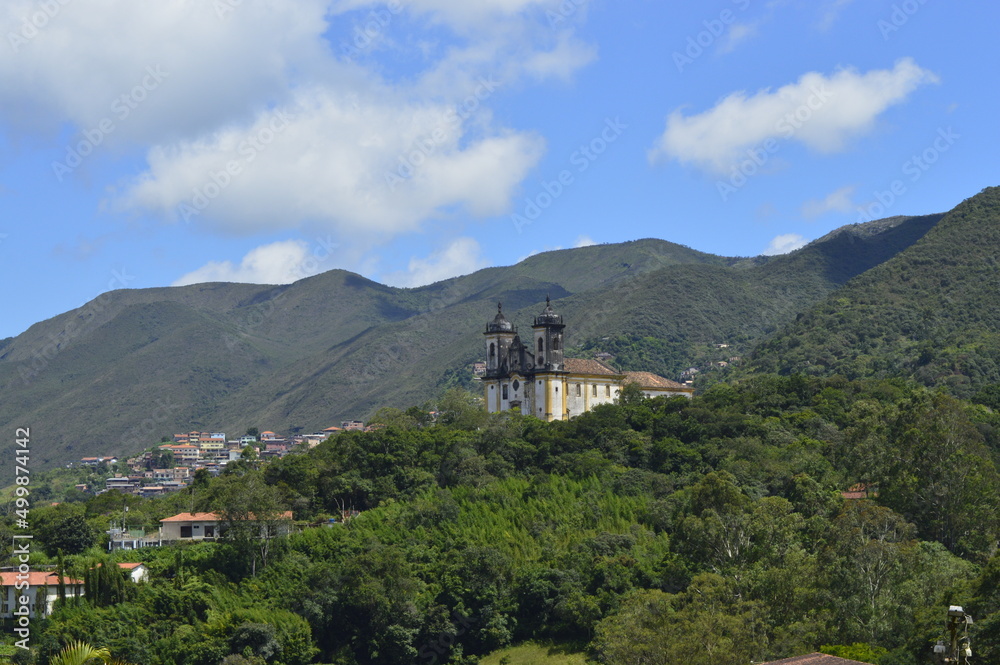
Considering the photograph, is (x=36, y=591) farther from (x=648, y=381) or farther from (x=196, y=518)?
(x=648, y=381)

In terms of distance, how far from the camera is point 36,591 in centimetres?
5622

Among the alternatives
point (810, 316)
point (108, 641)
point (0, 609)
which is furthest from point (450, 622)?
point (810, 316)

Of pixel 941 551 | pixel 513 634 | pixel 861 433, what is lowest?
pixel 513 634

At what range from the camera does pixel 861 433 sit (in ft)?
206

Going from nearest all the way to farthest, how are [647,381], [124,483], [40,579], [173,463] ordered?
[40,579] < [647,381] < [124,483] < [173,463]

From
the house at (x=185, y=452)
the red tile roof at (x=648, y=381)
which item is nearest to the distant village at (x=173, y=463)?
the house at (x=185, y=452)

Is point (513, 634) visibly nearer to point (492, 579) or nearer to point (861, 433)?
point (492, 579)

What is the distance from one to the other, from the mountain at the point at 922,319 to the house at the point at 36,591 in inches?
2499

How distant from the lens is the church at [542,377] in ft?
261

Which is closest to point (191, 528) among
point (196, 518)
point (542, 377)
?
point (196, 518)

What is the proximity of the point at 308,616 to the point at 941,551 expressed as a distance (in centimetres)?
2792

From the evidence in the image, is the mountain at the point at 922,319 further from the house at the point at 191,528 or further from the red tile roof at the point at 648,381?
the house at the point at 191,528

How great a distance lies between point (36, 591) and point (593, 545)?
1010 inches

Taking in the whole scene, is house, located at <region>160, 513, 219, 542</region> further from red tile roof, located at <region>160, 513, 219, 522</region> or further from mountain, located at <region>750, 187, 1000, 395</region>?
mountain, located at <region>750, 187, 1000, 395</region>
